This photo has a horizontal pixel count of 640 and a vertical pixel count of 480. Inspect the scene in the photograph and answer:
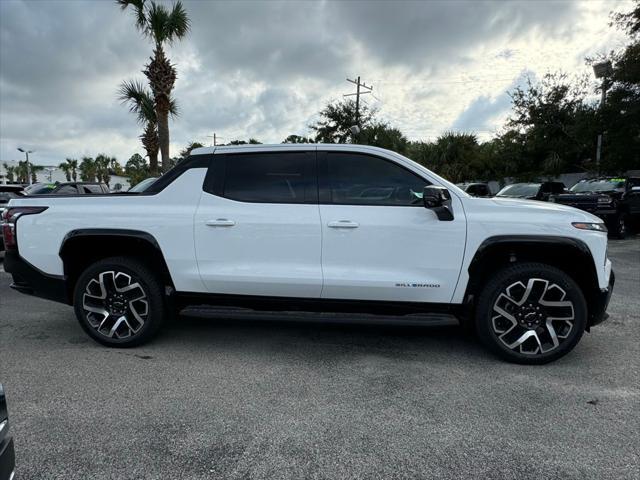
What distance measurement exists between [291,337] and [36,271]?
240cm

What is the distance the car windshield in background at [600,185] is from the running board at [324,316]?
39.1 ft

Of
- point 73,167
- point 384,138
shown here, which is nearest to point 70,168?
point 73,167

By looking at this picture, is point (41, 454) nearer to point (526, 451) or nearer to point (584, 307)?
point (526, 451)

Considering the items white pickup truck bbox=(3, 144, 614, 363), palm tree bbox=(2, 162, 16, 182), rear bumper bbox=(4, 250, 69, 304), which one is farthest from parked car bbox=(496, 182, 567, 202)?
palm tree bbox=(2, 162, 16, 182)

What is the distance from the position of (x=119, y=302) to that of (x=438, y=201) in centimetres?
287

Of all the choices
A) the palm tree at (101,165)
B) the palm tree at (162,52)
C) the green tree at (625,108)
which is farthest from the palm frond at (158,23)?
the palm tree at (101,165)

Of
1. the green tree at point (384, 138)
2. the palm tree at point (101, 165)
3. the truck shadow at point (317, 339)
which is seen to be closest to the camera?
the truck shadow at point (317, 339)

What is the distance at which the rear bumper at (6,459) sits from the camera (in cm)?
144

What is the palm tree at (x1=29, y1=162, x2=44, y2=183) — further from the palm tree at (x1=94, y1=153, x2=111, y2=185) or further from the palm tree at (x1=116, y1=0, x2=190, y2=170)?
the palm tree at (x1=116, y1=0, x2=190, y2=170)

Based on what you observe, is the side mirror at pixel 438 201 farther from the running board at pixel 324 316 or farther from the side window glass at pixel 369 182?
the running board at pixel 324 316

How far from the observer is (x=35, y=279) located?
149 inches

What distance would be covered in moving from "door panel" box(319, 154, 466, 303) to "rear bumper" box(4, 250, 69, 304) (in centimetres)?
242

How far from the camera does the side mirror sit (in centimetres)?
314

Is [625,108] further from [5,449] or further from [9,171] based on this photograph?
[9,171]
